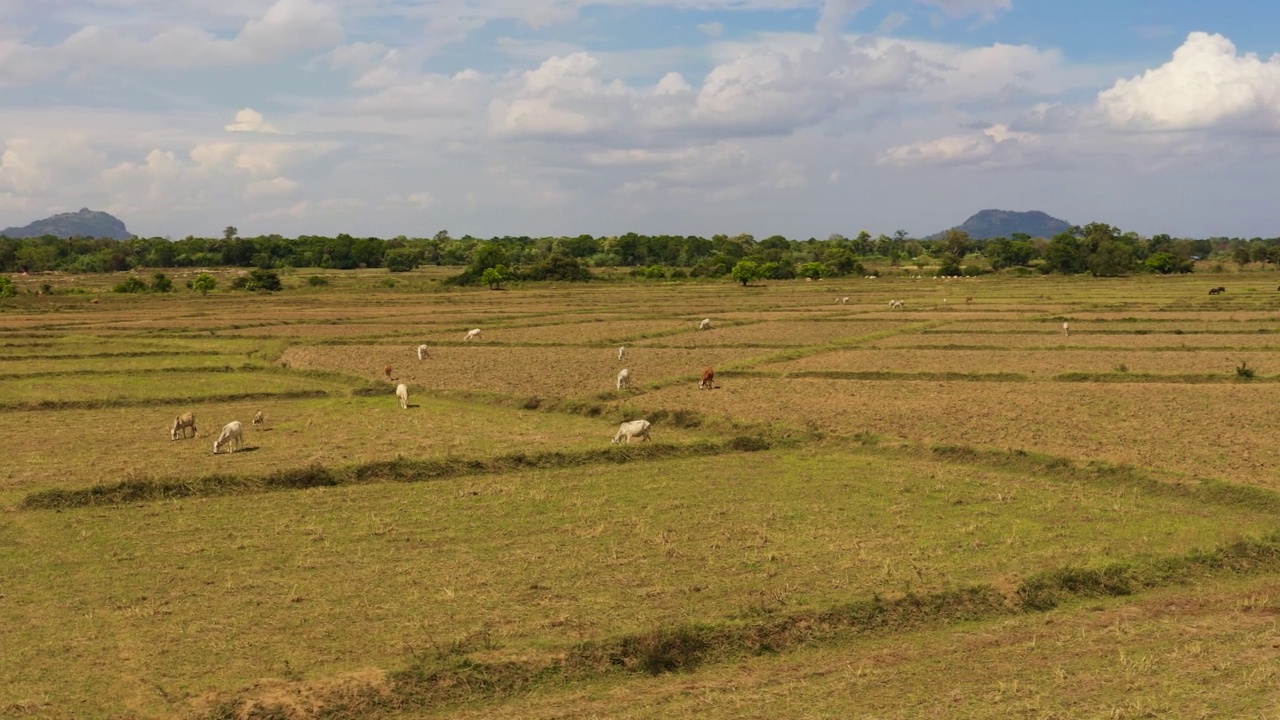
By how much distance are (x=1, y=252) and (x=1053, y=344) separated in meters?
109

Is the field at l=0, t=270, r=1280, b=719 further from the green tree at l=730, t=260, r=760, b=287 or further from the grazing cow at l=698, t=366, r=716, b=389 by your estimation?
Result: the green tree at l=730, t=260, r=760, b=287

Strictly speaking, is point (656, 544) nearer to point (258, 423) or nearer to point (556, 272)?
point (258, 423)

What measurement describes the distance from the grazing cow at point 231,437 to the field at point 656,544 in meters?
0.46

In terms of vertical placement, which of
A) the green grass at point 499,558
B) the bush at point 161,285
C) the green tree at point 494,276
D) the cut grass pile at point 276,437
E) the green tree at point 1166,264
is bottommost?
the green grass at point 499,558

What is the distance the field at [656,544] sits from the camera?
28.4ft

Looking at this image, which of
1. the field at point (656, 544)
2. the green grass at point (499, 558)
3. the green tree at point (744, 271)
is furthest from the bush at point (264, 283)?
the green grass at point (499, 558)

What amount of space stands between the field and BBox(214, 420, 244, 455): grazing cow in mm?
458

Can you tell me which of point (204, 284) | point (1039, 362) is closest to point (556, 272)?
point (204, 284)

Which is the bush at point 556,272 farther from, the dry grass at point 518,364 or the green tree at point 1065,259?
the dry grass at point 518,364

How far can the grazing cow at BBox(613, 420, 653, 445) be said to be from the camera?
1800 centimetres

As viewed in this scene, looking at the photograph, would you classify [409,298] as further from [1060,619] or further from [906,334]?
[1060,619]

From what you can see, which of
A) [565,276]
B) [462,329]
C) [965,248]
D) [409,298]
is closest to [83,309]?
[409,298]

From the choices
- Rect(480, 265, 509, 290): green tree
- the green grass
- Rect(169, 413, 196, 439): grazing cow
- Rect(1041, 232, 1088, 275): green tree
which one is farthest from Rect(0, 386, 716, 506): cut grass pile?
Rect(1041, 232, 1088, 275): green tree

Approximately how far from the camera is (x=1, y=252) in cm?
10819
